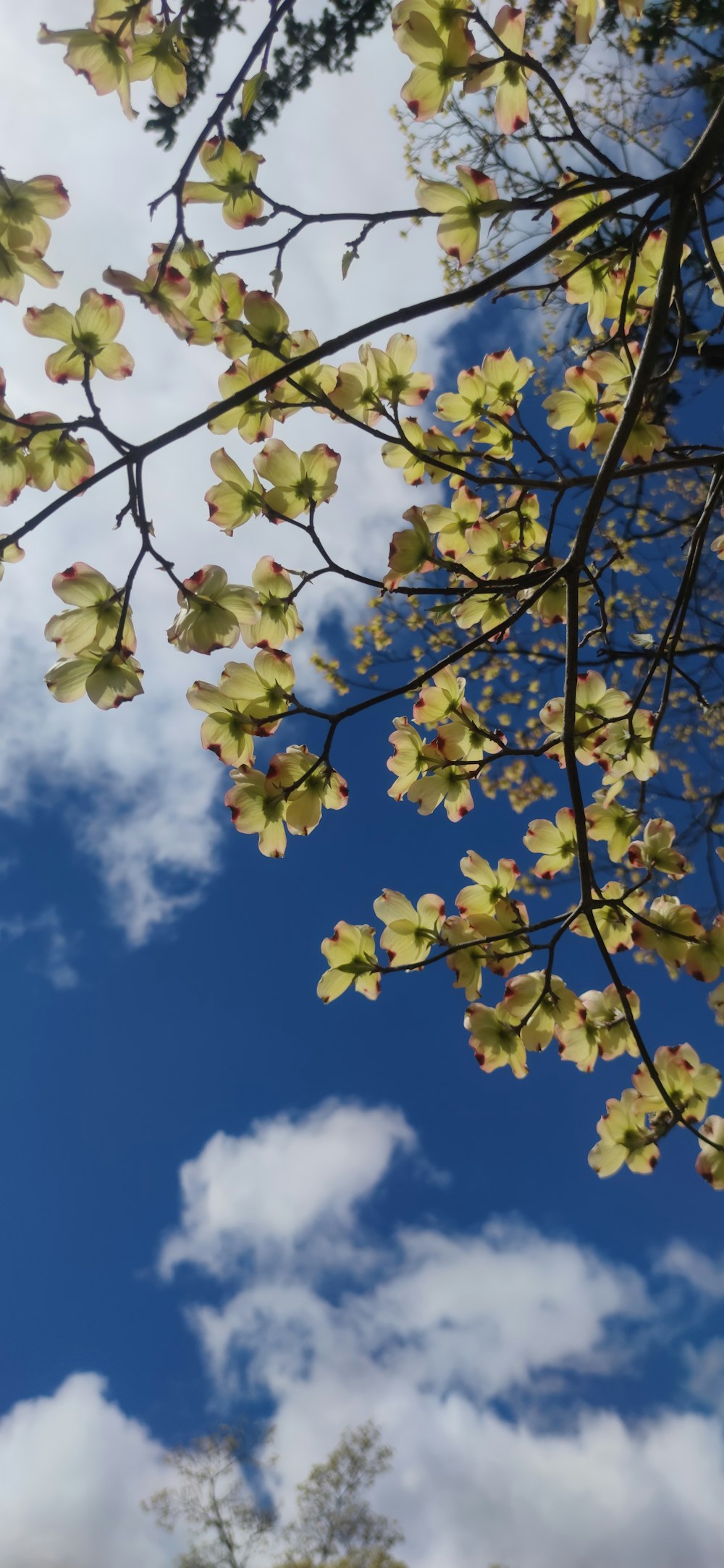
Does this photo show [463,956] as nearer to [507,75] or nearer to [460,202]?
[460,202]

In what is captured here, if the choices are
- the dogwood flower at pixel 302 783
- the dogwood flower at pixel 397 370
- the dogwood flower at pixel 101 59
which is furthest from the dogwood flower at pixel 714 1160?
the dogwood flower at pixel 101 59

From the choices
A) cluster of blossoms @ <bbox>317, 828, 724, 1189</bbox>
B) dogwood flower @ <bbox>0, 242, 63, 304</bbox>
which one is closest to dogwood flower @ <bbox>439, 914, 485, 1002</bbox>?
cluster of blossoms @ <bbox>317, 828, 724, 1189</bbox>

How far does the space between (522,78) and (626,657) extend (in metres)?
0.81

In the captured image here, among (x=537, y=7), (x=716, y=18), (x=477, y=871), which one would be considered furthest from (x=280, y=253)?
(x=537, y=7)

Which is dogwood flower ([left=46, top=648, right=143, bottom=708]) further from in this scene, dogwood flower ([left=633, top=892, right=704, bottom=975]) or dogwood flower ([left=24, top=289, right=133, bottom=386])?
dogwood flower ([left=633, top=892, right=704, bottom=975])

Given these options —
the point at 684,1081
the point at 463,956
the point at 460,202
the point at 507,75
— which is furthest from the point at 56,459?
the point at 684,1081

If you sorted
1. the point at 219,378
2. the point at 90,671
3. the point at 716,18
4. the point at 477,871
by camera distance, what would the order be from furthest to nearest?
the point at 716,18
the point at 477,871
the point at 219,378
the point at 90,671

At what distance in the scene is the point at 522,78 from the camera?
3.30ft

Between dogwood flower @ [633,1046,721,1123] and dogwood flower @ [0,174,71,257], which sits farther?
dogwood flower @ [633,1046,721,1123]

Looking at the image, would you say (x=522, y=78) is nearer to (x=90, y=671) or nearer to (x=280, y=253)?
(x=280, y=253)

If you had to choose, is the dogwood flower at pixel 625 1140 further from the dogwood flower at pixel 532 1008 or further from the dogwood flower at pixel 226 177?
the dogwood flower at pixel 226 177

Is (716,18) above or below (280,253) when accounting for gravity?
above

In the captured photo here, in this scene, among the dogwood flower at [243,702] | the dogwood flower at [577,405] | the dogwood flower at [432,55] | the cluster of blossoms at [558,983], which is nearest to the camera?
the dogwood flower at [432,55]

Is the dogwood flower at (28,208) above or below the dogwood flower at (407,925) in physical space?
above
